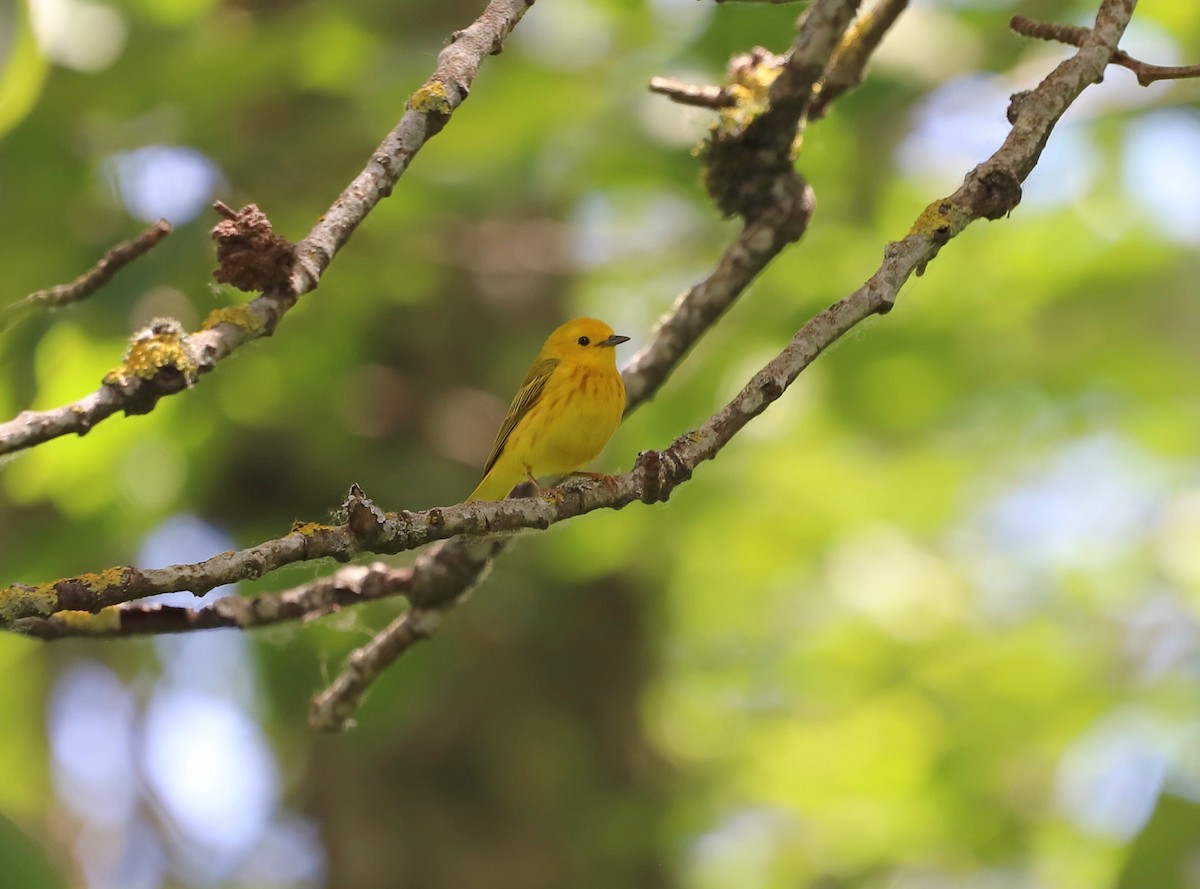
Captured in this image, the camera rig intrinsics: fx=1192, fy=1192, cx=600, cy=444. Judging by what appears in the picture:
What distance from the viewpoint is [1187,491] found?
24.7ft

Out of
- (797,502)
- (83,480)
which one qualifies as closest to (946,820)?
(797,502)

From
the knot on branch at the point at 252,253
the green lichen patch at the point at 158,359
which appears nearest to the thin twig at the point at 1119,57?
the knot on branch at the point at 252,253

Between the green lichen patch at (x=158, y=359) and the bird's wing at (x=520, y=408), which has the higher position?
the bird's wing at (x=520, y=408)

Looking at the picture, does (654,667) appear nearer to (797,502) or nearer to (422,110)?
(797,502)

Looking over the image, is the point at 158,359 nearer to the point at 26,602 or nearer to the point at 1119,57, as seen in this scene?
the point at 26,602

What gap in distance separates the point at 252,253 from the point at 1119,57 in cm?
172

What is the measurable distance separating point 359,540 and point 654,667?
6.01 meters

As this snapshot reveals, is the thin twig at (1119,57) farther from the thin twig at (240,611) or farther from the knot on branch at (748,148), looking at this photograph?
the thin twig at (240,611)

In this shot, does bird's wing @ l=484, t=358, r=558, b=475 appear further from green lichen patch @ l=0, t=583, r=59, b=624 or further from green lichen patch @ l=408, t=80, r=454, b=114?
green lichen patch @ l=0, t=583, r=59, b=624

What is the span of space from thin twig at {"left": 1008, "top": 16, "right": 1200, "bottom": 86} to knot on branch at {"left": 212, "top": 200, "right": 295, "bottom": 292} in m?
1.52

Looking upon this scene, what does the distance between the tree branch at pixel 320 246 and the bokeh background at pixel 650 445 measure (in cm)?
127

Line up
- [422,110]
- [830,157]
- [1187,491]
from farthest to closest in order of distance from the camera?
[1187,491], [830,157], [422,110]

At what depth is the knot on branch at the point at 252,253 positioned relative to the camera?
2197 mm

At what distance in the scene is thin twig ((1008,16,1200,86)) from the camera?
2.29 m
